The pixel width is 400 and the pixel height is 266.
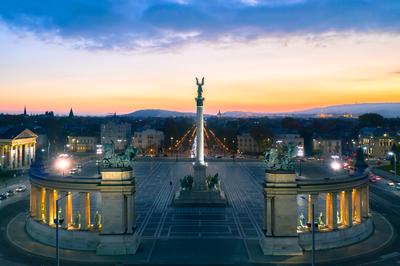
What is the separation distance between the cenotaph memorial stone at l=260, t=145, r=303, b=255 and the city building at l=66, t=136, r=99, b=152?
127 meters

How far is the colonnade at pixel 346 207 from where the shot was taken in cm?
4078

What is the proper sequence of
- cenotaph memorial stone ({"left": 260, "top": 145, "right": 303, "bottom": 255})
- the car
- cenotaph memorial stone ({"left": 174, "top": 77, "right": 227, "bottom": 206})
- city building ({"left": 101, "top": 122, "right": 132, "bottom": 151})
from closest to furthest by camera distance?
cenotaph memorial stone ({"left": 260, "top": 145, "right": 303, "bottom": 255}), cenotaph memorial stone ({"left": 174, "top": 77, "right": 227, "bottom": 206}), the car, city building ({"left": 101, "top": 122, "right": 132, "bottom": 151})

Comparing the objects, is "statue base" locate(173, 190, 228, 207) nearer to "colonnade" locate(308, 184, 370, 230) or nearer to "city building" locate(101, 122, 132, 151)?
"colonnade" locate(308, 184, 370, 230)

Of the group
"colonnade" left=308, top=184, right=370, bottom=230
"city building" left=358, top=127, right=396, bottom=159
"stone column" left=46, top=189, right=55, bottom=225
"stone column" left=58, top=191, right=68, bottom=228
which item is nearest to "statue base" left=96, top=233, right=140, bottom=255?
"stone column" left=58, top=191, right=68, bottom=228

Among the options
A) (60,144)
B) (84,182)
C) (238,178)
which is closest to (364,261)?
(84,182)

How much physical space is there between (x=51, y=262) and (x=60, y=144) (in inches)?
5224

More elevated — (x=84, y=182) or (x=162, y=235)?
(x=84, y=182)

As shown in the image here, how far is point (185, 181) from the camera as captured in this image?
62.5m

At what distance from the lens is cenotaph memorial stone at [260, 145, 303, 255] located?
37.2 meters

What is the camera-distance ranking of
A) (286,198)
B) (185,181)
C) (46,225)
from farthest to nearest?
(185,181)
(46,225)
(286,198)

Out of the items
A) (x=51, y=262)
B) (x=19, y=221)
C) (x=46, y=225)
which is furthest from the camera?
(x=19, y=221)

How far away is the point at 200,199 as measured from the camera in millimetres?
59969

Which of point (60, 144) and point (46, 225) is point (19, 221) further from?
point (60, 144)

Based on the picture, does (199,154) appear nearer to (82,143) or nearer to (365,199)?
(365,199)
